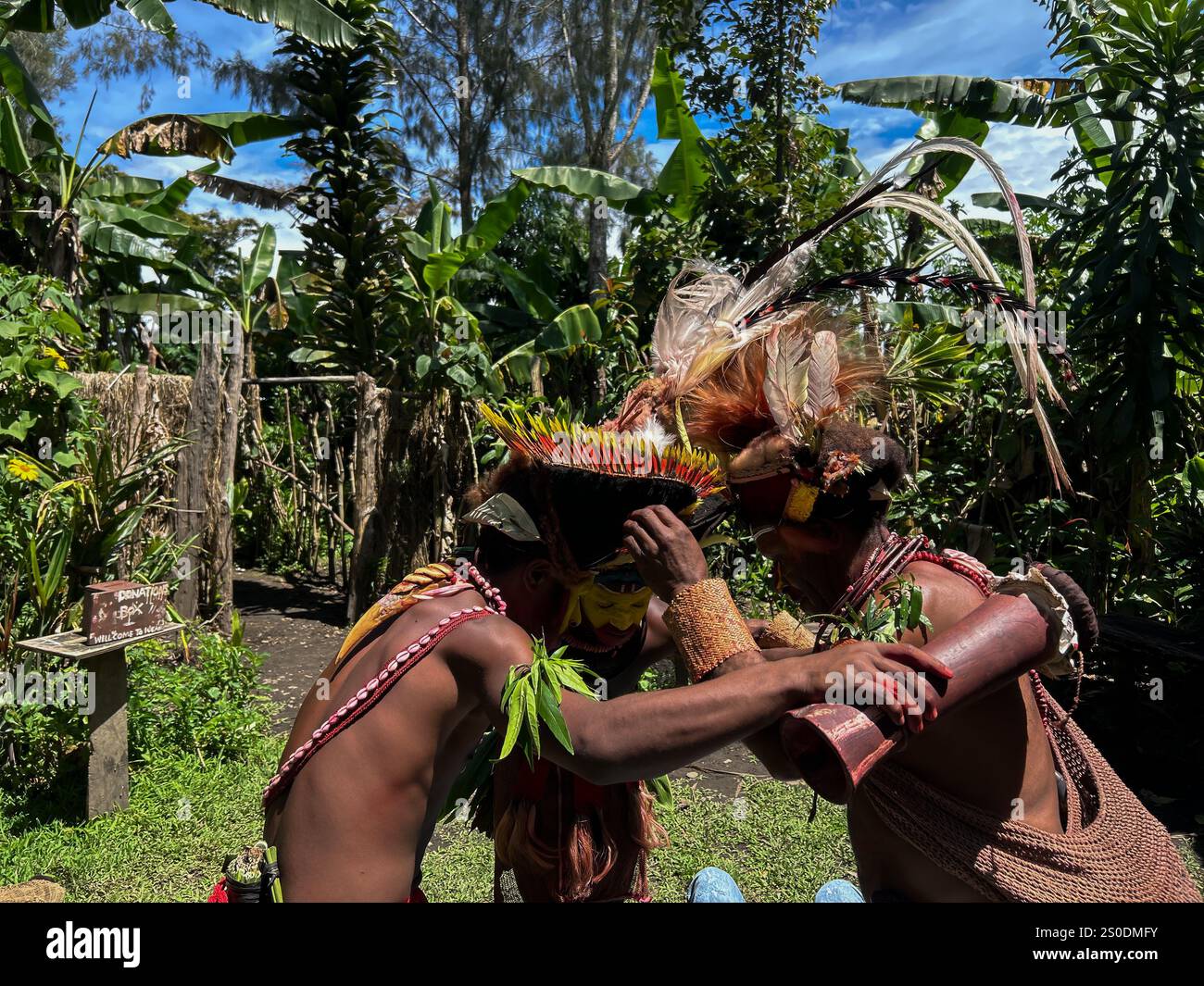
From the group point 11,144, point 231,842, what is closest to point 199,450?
point 231,842

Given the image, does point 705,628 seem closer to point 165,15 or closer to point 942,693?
point 942,693

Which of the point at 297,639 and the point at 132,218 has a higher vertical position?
the point at 132,218

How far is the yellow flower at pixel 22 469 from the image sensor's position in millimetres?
5578

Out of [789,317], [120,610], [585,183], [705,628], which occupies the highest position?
[585,183]

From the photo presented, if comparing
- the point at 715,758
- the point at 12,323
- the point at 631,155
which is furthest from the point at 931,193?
the point at 631,155

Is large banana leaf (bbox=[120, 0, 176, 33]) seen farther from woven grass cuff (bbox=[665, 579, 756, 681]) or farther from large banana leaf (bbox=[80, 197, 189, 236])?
woven grass cuff (bbox=[665, 579, 756, 681])

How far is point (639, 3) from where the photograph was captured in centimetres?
2030

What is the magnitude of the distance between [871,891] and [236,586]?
1038cm

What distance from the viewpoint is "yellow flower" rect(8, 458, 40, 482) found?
5.58m

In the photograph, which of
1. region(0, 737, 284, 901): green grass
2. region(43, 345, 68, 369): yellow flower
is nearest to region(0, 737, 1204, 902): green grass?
region(0, 737, 284, 901): green grass

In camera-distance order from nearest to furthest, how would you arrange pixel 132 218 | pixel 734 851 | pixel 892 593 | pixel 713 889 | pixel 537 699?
pixel 537 699 → pixel 892 593 → pixel 713 889 → pixel 734 851 → pixel 132 218

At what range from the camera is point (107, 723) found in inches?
202

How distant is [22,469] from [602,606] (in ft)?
15.3

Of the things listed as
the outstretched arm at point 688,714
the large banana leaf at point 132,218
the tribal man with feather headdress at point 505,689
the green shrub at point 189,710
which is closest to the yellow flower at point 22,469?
the green shrub at point 189,710
